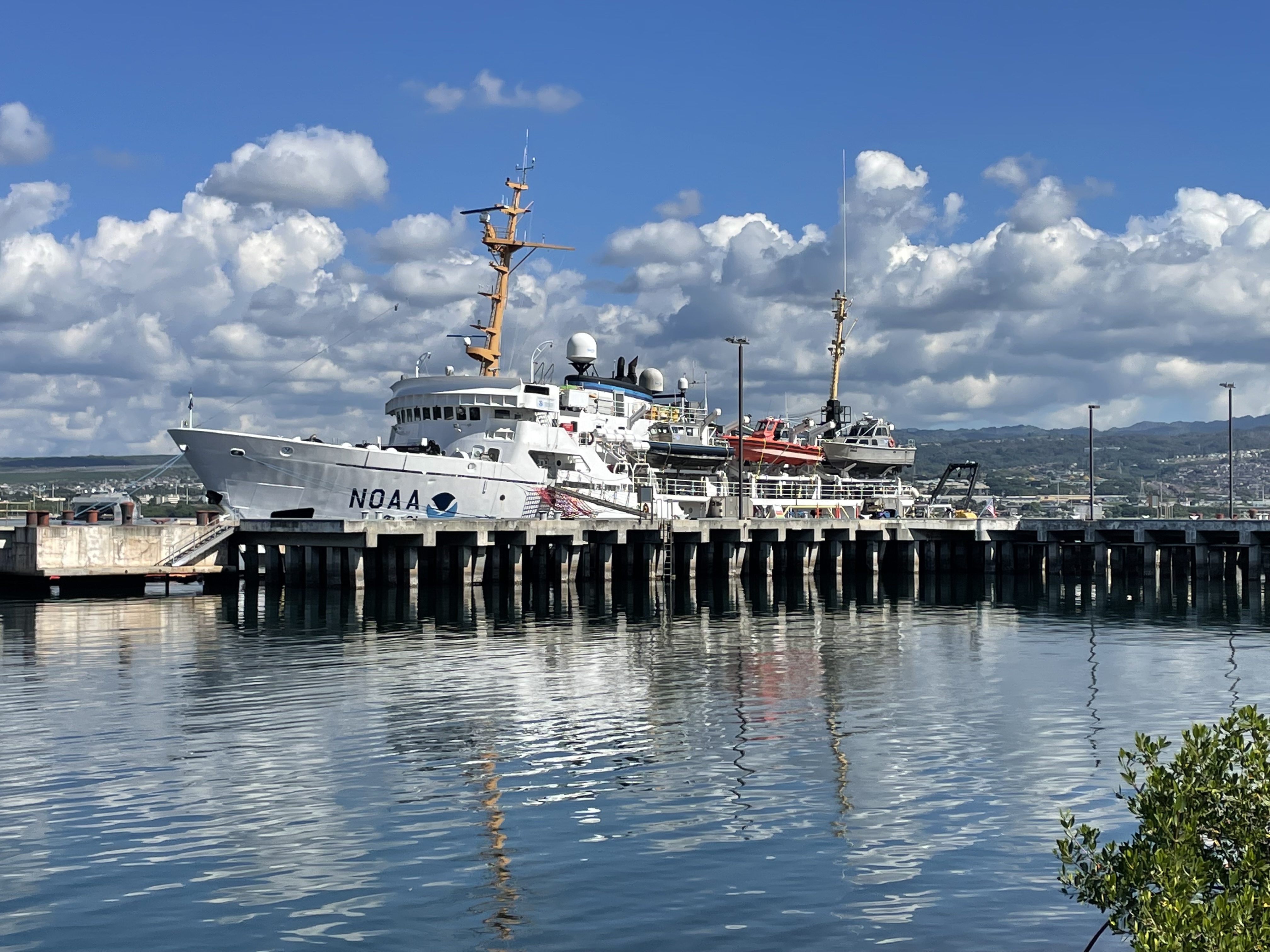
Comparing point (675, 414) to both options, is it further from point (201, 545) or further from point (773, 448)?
point (201, 545)

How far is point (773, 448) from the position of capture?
228ft

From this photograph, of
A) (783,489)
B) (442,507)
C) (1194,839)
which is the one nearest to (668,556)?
(442,507)

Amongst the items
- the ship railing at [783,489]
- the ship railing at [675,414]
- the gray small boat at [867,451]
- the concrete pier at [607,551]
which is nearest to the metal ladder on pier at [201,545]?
the concrete pier at [607,551]

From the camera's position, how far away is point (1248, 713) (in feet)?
30.6

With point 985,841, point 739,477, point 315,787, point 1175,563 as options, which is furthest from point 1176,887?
point 1175,563

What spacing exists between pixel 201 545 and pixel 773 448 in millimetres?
33272

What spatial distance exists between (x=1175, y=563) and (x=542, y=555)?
32.1 meters

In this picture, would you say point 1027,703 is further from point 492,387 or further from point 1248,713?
point 492,387

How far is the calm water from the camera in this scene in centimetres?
1262

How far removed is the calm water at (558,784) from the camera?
12.6 metres

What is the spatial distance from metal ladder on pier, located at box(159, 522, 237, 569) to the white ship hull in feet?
7.41

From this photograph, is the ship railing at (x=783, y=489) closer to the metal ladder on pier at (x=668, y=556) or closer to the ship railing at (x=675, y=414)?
the ship railing at (x=675, y=414)

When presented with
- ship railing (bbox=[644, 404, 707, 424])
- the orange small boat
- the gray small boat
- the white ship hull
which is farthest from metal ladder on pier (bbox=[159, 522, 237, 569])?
the gray small boat

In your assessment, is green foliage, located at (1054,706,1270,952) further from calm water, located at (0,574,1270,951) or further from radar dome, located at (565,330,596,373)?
radar dome, located at (565,330,596,373)
